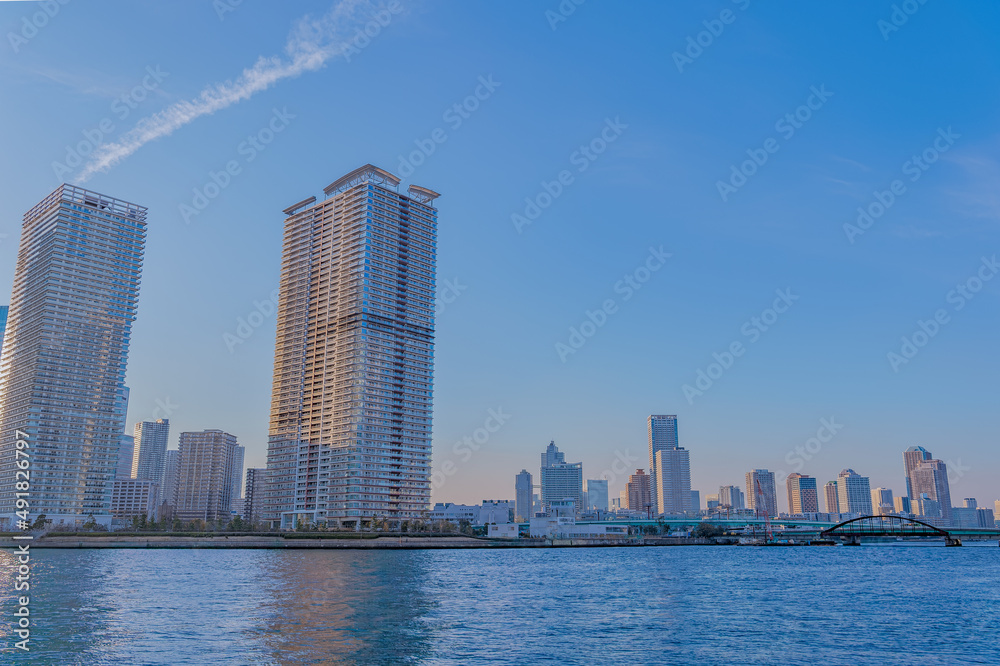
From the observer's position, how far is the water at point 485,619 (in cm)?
4488

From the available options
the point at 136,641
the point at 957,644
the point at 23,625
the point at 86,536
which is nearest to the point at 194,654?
the point at 136,641

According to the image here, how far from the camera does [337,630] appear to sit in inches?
2005

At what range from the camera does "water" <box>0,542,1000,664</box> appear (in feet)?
147

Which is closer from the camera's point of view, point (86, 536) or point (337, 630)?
point (337, 630)

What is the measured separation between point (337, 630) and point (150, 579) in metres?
47.6

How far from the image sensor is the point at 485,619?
5919 centimetres

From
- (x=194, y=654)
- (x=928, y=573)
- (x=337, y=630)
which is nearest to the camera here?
(x=194, y=654)

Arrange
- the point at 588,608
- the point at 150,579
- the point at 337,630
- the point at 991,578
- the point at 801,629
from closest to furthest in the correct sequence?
the point at 337,630 < the point at 801,629 < the point at 588,608 < the point at 150,579 < the point at 991,578

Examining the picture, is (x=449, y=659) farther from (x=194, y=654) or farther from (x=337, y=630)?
(x=194, y=654)

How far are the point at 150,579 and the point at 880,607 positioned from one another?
258 ft

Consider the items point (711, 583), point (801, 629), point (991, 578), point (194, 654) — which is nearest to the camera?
point (194, 654)

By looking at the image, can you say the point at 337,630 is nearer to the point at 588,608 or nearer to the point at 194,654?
the point at 194,654

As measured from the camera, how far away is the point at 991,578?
113500 millimetres

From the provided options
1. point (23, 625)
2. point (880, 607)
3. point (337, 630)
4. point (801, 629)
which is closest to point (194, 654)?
point (337, 630)
